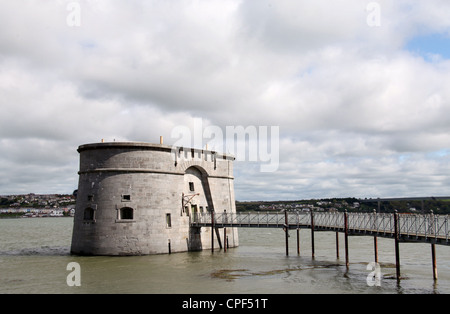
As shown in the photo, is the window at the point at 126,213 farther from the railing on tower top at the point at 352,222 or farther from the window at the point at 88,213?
the railing on tower top at the point at 352,222

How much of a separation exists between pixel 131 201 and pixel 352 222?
17.2m

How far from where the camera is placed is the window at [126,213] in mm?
36000

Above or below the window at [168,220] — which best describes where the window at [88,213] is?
above

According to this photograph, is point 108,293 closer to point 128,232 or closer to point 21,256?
point 128,232

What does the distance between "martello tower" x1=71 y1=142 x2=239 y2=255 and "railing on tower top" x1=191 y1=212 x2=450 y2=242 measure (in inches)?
129

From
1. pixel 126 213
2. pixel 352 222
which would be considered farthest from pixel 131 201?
pixel 352 222

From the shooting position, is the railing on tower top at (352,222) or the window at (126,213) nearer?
the railing on tower top at (352,222)

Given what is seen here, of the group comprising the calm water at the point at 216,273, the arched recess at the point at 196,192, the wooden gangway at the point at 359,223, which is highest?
the arched recess at the point at 196,192

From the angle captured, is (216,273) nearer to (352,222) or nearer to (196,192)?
(352,222)

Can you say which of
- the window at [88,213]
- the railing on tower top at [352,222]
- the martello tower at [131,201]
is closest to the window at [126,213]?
the martello tower at [131,201]

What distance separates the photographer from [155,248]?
36094 millimetres

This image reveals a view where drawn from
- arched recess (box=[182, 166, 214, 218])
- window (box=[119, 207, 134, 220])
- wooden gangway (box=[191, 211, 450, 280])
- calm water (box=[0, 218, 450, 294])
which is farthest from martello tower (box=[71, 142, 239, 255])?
wooden gangway (box=[191, 211, 450, 280])

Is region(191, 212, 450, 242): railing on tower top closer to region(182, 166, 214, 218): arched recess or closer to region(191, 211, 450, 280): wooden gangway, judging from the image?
region(191, 211, 450, 280): wooden gangway

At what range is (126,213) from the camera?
3616cm
